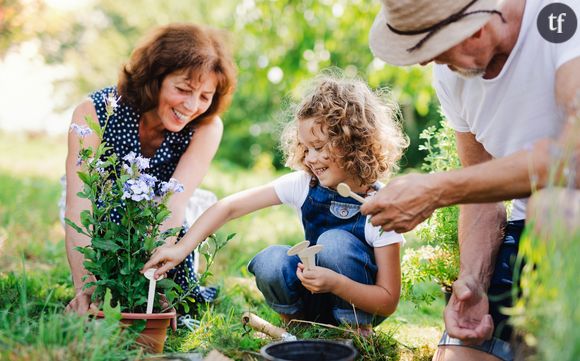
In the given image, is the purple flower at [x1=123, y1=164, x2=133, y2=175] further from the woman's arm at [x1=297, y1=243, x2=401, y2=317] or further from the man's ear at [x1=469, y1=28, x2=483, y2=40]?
the man's ear at [x1=469, y1=28, x2=483, y2=40]

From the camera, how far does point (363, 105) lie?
2695 mm

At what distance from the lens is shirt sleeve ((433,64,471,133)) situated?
94.7 inches

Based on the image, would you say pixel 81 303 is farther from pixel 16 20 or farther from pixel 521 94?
pixel 16 20

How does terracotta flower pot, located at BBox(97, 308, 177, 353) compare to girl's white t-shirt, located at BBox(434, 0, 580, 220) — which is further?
terracotta flower pot, located at BBox(97, 308, 177, 353)

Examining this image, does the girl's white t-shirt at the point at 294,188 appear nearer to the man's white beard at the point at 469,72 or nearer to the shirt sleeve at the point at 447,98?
the shirt sleeve at the point at 447,98

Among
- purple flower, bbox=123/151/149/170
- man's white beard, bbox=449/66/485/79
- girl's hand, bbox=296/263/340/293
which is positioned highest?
man's white beard, bbox=449/66/485/79

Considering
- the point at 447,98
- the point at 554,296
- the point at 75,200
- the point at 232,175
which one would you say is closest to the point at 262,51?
the point at 232,175

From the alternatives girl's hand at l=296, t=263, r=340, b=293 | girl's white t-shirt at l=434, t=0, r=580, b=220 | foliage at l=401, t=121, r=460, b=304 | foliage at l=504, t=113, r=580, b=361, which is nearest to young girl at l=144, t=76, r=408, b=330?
girl's hand at l=296, t=263, r=340, b=293

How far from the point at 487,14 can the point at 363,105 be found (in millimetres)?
799

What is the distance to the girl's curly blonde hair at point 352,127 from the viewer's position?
2.61 metres

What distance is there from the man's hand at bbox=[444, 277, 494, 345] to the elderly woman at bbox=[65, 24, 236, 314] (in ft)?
3.77

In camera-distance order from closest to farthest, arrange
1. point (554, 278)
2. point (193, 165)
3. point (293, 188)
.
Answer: point (554, 278) < point (293, 188) < point (193, 165)

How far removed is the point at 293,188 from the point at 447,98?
2.27 feet

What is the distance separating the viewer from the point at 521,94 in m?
2.16
